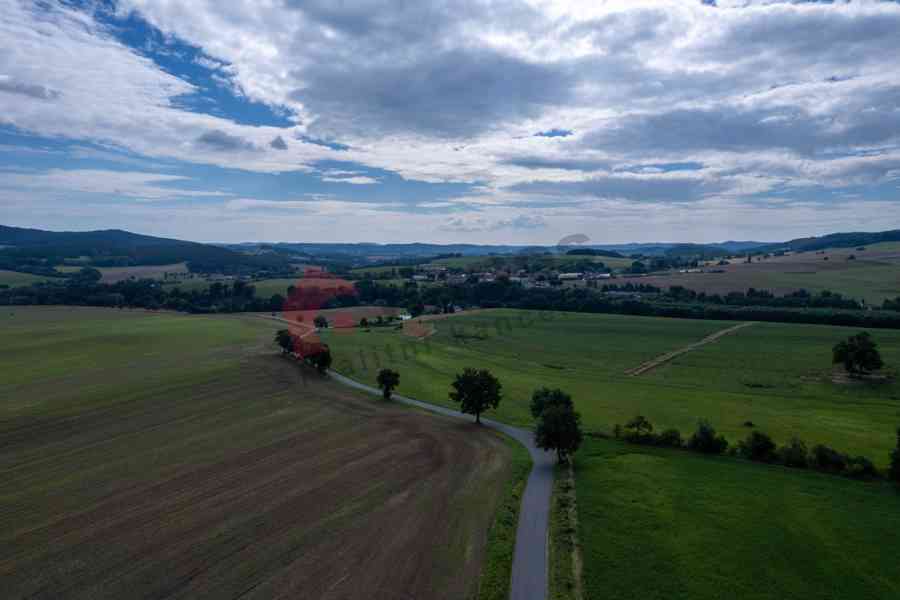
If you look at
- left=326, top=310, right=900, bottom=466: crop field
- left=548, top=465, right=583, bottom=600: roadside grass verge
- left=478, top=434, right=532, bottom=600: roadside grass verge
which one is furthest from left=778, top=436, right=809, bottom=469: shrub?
left=478, top=434, right=532, bottom=600: roadside grass verge

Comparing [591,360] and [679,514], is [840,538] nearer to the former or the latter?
[679,514]

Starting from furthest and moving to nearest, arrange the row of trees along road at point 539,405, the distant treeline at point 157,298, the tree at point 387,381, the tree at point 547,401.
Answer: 1. the distant treeline at point 157,298
2. the tree at point 387,381
3. the tree at point 547,401
4. the row of trees along road at point 539,405

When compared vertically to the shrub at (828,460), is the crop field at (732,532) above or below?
below

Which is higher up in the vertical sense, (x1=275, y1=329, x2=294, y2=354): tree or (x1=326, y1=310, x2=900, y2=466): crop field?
(x1=275, y1=329, x2=294, y2=354): tree

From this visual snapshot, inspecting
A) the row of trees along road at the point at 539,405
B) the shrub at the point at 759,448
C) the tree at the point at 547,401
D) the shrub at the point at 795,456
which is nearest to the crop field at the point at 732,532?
the shrub at the point at 795,456

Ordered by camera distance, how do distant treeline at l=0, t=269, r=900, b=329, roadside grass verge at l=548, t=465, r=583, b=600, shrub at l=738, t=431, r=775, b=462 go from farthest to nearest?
distant treeline at l=0, t=269, r=900, b=329, shrub at l=738, t=431, r=775, b=462, roadside grass verge at l=548, t=465, r=583, b=600

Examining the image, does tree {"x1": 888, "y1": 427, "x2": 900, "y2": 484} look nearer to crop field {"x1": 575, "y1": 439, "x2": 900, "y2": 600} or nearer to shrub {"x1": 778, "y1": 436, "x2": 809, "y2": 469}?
crop field {"x1": 575, "y1": 439, "x2": 900, "y2": 600}

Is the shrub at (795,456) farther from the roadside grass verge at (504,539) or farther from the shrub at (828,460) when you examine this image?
the roadside grass verge at (504,539)
